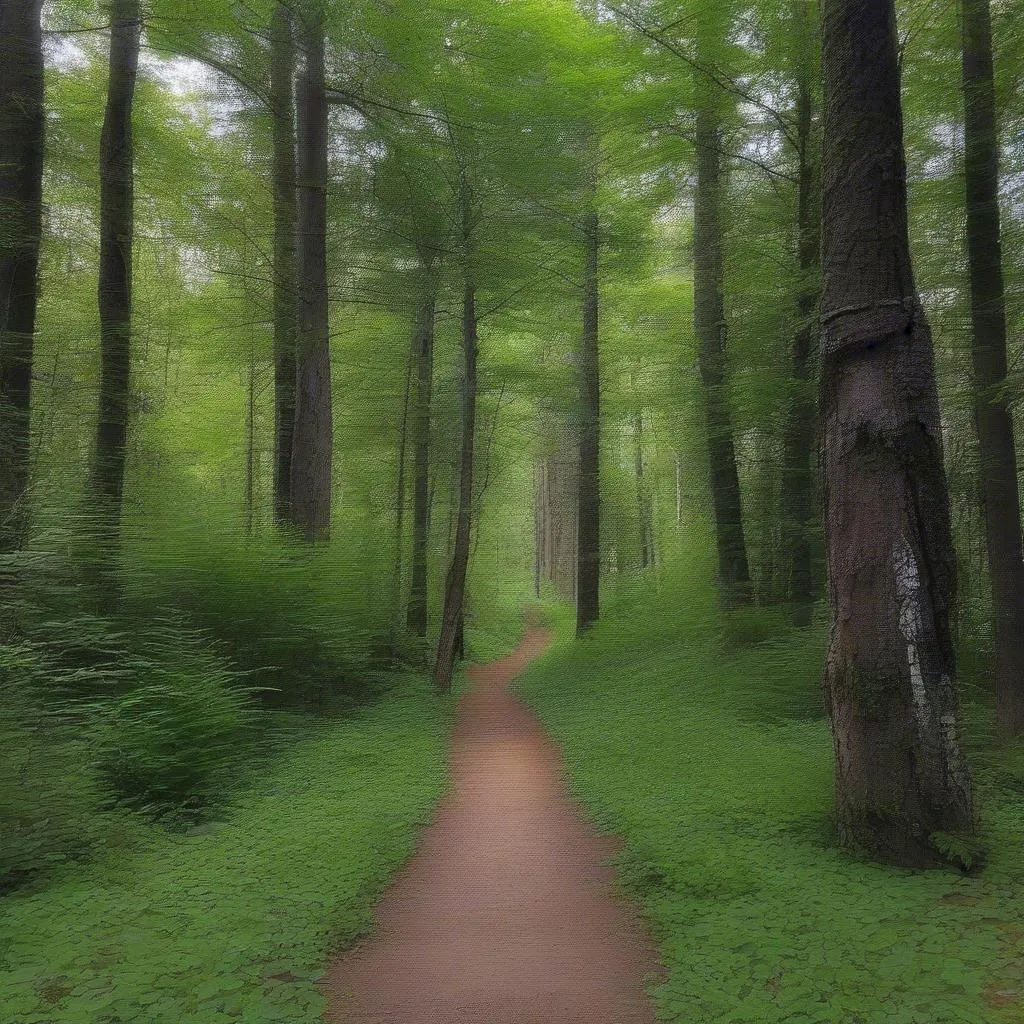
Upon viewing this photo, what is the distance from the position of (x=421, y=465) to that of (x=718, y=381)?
5883 mm

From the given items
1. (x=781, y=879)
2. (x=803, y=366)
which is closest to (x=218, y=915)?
(x=781, y=879)

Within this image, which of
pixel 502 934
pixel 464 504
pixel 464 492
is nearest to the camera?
pixel 502 934

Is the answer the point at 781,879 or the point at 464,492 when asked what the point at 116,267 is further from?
the point at 781,879

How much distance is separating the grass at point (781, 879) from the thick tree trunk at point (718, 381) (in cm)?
202

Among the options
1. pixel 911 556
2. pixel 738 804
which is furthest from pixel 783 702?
pixel 911 556

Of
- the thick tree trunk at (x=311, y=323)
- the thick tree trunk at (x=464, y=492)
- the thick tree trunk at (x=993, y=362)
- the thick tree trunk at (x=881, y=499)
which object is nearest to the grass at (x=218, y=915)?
the thick tree trunk at (x=881, y=499)

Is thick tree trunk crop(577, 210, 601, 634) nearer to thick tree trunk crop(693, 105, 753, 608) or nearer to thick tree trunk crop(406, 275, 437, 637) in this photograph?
thick tree trunk crop(406, 275, 437, 637)

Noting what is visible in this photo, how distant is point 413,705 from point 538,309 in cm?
807

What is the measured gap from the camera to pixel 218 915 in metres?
3.85

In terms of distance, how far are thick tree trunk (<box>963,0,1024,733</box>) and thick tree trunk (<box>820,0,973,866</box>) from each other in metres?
2.90

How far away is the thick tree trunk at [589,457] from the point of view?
15984 mm

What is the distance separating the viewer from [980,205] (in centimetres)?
680

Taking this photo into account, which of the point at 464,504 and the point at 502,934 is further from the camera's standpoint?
the point at 464,504

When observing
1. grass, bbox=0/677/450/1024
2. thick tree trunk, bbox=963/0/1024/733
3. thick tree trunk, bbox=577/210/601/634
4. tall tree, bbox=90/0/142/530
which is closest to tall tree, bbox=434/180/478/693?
thick tree trunk, bbox=577/210/601/634
